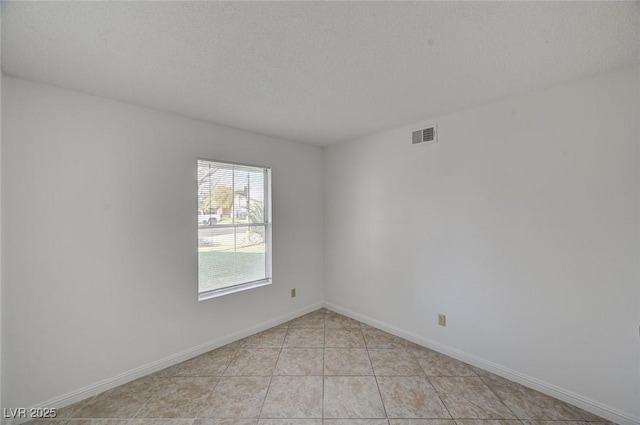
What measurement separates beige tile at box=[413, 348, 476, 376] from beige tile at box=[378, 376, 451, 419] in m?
0.18

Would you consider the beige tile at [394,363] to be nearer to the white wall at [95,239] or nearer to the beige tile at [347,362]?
the beige tile at [347,362]

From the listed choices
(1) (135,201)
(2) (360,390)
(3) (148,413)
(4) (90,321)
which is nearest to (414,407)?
(2) (360,390)

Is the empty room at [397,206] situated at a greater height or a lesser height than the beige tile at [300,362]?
greater

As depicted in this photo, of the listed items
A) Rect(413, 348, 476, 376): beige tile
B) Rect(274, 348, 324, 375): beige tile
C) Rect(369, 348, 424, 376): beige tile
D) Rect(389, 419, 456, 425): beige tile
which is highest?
Rect(274, 348, 324, 375): beige tile

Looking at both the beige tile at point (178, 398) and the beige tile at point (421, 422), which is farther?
the beige tile at point (178, 398)

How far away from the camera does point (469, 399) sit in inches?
78.2

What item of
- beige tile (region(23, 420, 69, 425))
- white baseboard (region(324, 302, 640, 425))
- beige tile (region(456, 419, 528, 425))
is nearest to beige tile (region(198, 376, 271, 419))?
beige tile (region(23, 420, 69, 425))

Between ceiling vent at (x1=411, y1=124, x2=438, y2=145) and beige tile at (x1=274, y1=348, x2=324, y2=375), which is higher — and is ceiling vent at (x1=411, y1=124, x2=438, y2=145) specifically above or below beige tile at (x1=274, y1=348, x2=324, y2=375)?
above

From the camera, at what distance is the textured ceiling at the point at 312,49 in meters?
1.24

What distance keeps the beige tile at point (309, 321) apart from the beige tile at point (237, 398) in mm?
1097

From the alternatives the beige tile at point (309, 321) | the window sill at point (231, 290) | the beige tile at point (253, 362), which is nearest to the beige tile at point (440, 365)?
the beige tile at point (309, 321)

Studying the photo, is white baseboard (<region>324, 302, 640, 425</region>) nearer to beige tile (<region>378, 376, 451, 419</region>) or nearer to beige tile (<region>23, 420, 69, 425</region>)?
beige tile (<region>378, 376, 451, 419</region>)

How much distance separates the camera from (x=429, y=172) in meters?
2.76

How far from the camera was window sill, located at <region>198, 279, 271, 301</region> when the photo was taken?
275 centimetres
